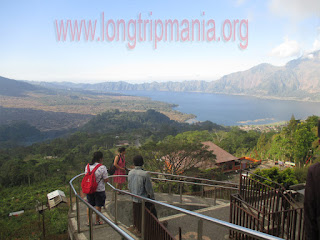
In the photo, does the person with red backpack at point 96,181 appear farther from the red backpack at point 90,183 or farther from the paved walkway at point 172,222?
the paved walkway at point 172,222

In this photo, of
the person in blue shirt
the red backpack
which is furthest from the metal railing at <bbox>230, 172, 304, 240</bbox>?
the red backpack

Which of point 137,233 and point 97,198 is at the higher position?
point 97,198

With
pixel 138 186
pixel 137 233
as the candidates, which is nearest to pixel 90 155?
pixel 138 186

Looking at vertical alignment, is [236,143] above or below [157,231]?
below

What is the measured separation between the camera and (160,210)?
4.69 meters

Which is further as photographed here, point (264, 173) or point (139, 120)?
point (139, 120)

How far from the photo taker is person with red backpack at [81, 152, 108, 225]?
11.3 ft

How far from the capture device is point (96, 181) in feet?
11.4

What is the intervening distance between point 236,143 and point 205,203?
38519 millimetres

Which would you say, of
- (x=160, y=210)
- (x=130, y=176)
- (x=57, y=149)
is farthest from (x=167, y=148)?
(x=57, y=149)

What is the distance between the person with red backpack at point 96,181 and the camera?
3.46m

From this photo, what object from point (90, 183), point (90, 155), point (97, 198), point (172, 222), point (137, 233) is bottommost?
point (90, 155)

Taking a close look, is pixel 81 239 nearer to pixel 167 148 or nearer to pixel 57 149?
pixel 167 148

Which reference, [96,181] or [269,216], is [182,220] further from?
[96,181]
